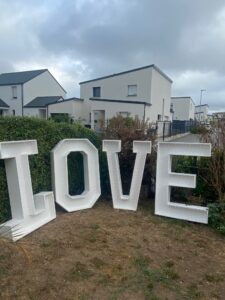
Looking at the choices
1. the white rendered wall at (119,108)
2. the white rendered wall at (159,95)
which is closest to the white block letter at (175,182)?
the white rendered wall at (119,108)

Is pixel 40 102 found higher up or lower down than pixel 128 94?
lower down

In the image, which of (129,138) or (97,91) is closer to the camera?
(129,138)

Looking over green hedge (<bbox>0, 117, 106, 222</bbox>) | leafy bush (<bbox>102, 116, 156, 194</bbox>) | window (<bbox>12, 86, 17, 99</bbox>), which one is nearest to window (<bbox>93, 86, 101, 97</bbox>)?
window (<bbox>12, 86, 17, 99</bbox>)

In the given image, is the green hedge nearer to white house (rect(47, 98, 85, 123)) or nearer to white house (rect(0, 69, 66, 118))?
white house (rect(47, 98, 85, 123))

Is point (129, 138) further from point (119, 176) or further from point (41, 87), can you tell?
point (41, 87)

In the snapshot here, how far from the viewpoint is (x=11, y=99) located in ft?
109

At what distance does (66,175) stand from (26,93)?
29.2m

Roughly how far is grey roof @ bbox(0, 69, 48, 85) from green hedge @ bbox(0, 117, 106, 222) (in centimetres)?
2849

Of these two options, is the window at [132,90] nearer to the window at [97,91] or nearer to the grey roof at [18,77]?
the window at [97,91]

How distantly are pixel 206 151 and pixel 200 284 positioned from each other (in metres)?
2.51

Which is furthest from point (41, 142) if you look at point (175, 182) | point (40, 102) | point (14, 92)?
point (14, 92)

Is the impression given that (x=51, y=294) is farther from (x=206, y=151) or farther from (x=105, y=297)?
(x=206, y=151)

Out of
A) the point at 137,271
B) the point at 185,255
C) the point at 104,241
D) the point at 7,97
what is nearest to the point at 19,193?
the point at 104,241

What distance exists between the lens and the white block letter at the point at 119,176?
18.5 ft
